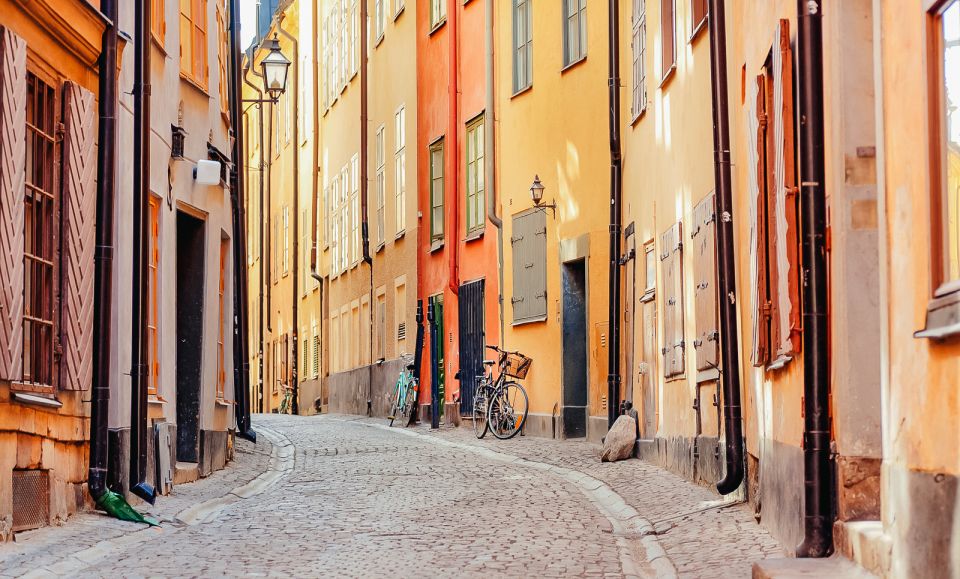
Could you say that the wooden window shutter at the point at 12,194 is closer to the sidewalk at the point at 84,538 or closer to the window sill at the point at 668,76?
the sidewalk at the point at 84,538

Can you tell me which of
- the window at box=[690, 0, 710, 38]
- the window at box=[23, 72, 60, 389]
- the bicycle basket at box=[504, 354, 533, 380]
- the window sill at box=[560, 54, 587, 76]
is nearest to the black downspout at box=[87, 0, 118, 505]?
the window at box=[23, 72, 60, 389]

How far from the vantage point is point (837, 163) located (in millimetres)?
7242

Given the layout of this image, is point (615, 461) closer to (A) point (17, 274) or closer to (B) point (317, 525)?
(B) point (317, 525)

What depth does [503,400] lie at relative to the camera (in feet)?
69.3

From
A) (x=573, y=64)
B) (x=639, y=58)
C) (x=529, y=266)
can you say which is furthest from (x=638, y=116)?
(x=529, y=266)

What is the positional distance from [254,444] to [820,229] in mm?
14300

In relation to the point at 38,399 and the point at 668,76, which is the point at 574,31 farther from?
the point at 38,399

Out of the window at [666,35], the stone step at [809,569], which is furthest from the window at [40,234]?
the window at [666,35]

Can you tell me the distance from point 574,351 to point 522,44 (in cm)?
478

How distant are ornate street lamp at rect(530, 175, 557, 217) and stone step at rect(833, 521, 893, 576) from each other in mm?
13842

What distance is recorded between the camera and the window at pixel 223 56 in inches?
680

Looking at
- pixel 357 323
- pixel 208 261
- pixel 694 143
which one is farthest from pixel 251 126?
pixel 694 143

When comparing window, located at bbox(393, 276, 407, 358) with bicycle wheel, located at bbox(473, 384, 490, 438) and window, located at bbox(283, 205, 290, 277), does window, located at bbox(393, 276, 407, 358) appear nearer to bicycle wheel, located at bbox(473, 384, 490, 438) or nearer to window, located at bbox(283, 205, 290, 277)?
bicycle wheel, located at bbox(473, 384, 490, 438)

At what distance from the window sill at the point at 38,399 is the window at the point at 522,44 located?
511 inches
